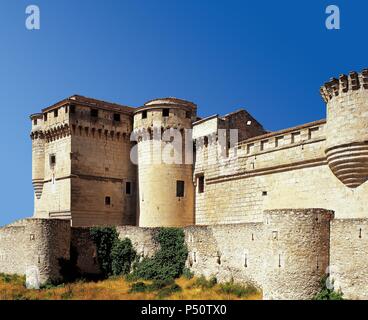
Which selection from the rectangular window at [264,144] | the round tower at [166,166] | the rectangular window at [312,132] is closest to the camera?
the rectangular window at [312,132]

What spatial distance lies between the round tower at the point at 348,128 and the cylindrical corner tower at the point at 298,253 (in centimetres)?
346

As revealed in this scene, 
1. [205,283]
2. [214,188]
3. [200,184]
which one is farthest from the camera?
[200,184]

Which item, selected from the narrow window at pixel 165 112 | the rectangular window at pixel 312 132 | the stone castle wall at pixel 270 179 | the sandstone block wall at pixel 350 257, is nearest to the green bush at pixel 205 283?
the stone castle wall at pixel 270 179

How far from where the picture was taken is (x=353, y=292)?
50.9 feet

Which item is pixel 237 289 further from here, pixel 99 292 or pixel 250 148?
pixel 250 148

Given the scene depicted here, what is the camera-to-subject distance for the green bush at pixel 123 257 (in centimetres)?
2525

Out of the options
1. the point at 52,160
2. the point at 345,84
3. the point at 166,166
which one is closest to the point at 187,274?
the point at 166,166

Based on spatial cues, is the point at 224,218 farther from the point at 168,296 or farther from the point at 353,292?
the point at 353,292

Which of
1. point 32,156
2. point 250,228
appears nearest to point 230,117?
point 250,228

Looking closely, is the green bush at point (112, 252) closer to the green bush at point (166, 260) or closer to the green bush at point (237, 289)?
the green bush at point (166, 260)

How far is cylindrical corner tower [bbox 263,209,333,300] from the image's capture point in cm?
1616

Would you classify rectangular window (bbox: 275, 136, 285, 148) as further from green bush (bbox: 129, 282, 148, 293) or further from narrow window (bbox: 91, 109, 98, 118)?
narrow window (bbox: 91, 109, 98, 118)

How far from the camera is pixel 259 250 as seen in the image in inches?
755

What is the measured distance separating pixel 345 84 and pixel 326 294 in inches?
317
